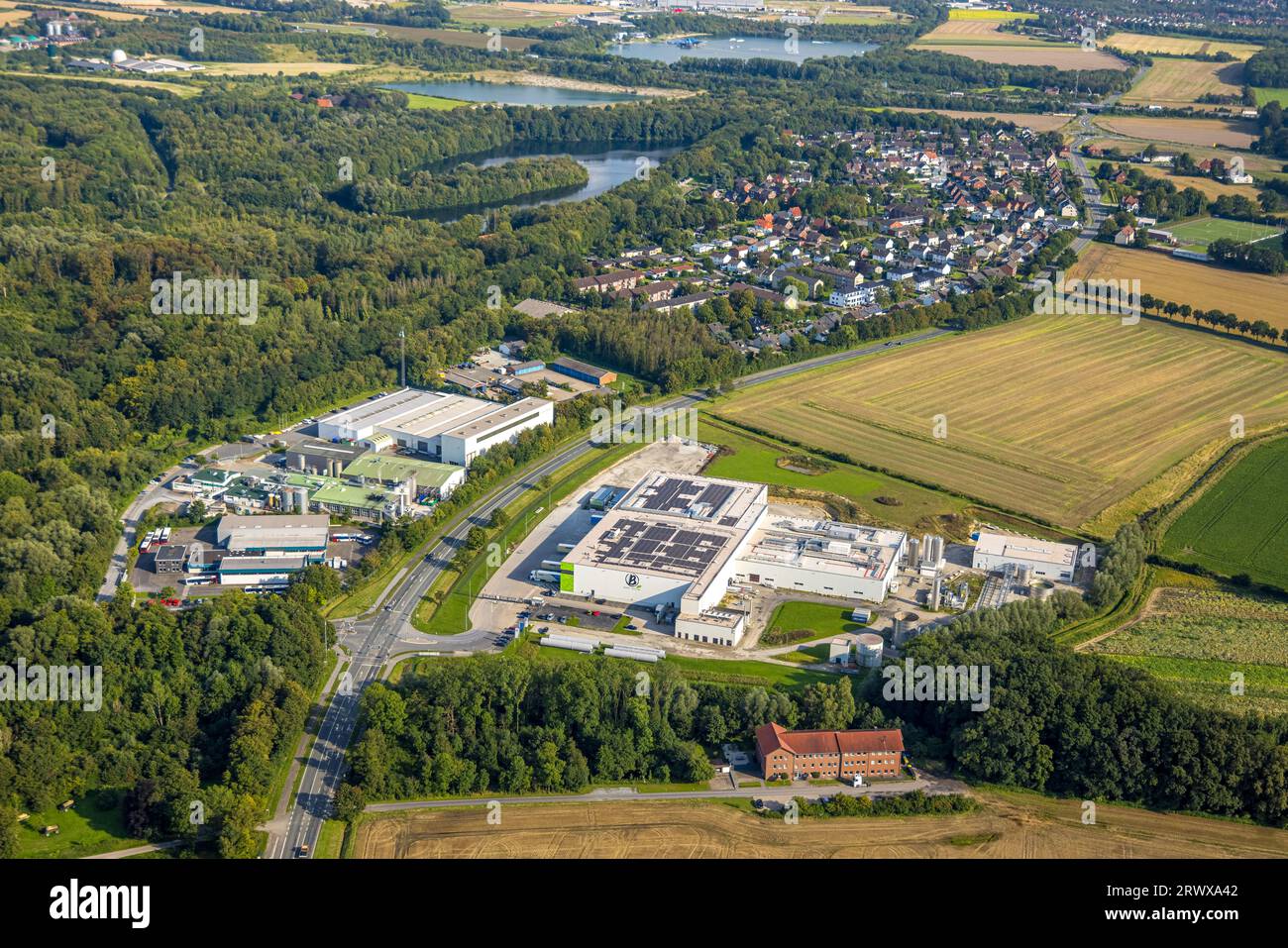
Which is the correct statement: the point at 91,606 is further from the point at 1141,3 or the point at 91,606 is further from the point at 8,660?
the point at 1141,3

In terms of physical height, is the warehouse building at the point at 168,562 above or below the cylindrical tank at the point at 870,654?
above

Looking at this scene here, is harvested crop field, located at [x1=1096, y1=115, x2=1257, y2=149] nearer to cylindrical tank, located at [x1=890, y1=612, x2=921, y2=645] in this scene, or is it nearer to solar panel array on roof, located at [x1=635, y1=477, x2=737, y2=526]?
solar panel array on roof, located at [x1=635, y1=477, x2=737, y2=526]

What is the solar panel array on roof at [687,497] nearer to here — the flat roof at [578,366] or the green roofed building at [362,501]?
the green roofed building at [362,501]

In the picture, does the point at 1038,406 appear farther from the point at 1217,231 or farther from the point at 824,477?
the point at 1217,231

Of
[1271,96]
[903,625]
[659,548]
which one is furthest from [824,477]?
[1271,96]

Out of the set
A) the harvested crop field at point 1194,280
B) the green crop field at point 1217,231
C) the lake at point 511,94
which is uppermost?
the lake at point 511,94

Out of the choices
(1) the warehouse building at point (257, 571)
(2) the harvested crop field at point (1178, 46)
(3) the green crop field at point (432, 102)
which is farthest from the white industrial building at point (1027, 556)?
(2) the harvested crop field at point (1178, 46)
